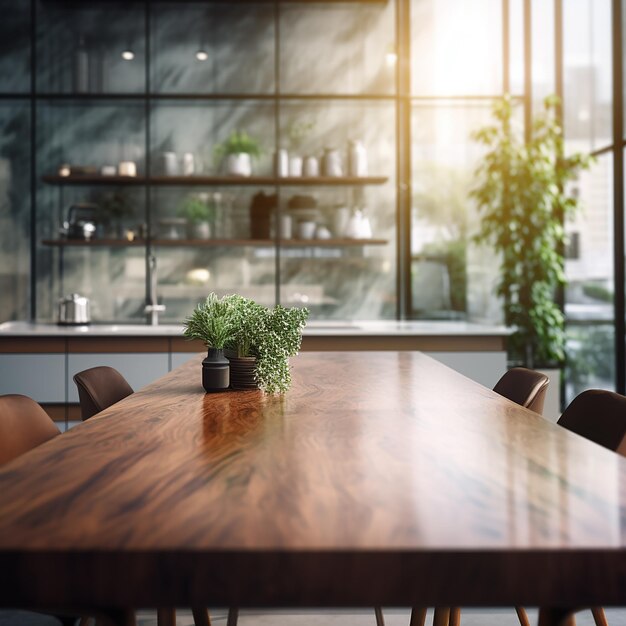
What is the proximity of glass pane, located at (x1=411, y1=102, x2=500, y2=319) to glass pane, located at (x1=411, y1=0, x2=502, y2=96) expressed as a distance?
0.22m

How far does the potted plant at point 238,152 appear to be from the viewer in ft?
17.6

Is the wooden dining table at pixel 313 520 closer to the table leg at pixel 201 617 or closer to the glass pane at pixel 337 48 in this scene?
the table leg at pixel 201 617

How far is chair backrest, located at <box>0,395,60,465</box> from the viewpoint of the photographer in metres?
1.75

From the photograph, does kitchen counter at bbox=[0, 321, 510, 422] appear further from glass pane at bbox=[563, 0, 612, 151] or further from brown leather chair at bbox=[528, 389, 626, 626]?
brown leather chair at bbox=[528, 389, 626, 626]

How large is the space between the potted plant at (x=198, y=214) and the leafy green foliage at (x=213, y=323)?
3.47 metres

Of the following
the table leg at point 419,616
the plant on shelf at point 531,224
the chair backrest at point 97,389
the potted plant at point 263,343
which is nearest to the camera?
the table leg at point 419,616

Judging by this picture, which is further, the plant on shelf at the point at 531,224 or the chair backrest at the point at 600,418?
the plant on shelf at the point at 531,224

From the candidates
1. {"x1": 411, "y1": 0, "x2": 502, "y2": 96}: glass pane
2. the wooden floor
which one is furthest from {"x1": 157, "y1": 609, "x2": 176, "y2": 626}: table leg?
{"x1": 411, "y1": 0, "x2": 502, "y2": 96}: glass pane

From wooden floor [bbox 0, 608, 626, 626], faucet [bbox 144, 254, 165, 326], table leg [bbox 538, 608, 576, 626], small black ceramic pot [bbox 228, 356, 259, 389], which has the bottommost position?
wooden floor [bbox 0, 608, 626, 626]

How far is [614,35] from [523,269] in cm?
163

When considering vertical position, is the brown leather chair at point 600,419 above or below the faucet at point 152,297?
below

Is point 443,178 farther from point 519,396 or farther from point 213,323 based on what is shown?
point 213,323

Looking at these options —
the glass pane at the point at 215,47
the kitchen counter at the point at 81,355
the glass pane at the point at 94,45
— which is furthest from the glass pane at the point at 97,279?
the glass pane at the point at 215,47

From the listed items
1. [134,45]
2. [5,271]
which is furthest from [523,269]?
[5,271]
